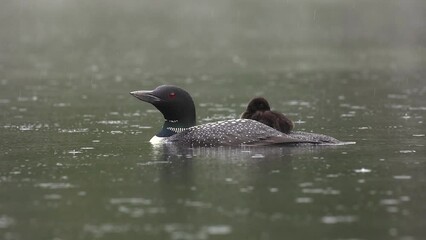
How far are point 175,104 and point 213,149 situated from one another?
141cm

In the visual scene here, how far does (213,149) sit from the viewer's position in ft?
50.5

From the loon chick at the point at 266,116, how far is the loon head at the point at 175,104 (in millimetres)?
802

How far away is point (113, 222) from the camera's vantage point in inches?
411

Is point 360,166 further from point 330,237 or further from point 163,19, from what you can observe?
point 163,19

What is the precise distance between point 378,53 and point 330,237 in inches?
1002

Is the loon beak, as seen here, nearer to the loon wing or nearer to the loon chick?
the loon wing

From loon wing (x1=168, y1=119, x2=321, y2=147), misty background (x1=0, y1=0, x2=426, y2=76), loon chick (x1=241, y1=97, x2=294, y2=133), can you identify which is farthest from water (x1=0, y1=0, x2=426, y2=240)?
loon chick (x1=241, y1=97, x2=294, y2=133)

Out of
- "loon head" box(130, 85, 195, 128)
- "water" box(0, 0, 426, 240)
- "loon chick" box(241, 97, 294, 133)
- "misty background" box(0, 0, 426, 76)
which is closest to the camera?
"water" box(0, 0, 426, 240)

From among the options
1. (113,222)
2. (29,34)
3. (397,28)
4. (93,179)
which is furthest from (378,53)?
(113,222)

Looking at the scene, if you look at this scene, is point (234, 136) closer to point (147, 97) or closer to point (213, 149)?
point (213, 149)

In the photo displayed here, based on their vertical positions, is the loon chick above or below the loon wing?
above

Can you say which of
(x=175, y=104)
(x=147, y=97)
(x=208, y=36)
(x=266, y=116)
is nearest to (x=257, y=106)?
(x=266, y=116)

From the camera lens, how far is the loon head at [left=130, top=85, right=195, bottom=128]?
16.5 metres

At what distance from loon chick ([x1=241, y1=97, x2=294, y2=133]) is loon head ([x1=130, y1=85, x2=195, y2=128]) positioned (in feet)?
2.63
